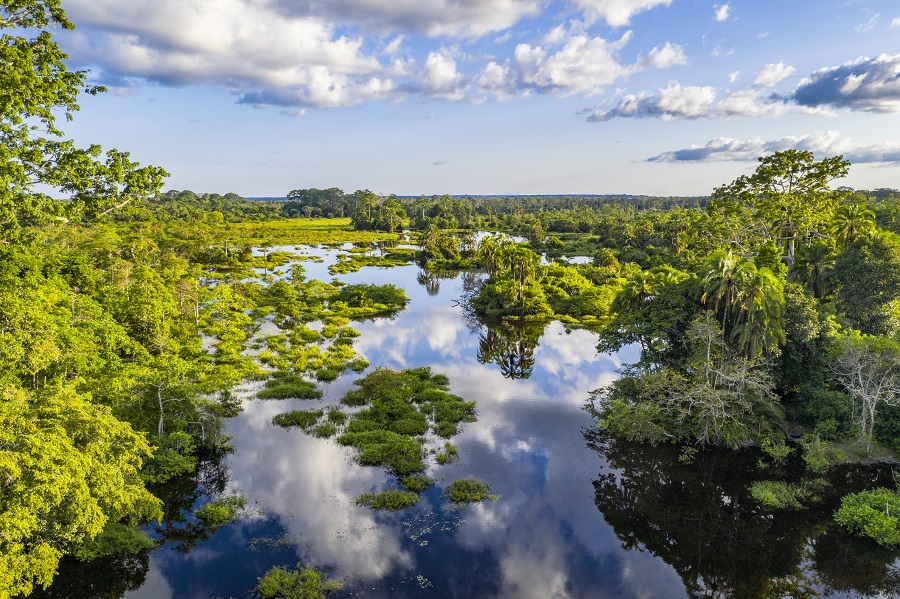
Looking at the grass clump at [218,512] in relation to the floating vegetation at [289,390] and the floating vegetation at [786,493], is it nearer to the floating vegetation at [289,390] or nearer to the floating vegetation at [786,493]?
the floating vegetation at [289,390]

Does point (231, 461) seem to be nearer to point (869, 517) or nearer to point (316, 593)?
point (316, 593)

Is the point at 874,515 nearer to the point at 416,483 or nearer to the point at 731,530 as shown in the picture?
the point at 731,530

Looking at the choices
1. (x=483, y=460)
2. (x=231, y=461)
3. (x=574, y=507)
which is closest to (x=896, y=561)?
(x=574, y=507)

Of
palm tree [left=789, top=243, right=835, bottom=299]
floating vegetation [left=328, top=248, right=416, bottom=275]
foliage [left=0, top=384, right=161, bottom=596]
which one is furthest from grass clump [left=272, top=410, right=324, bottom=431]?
floating vegetation [left=328, top=248, right=416, bottom=275]

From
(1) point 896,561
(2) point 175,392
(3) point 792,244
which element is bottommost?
(1) point 896,561

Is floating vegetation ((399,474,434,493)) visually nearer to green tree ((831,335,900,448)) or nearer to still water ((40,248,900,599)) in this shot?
still water ((40,248,900,599))
